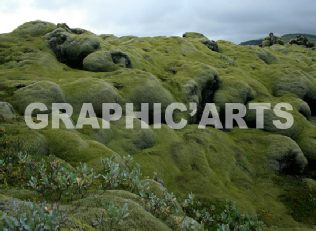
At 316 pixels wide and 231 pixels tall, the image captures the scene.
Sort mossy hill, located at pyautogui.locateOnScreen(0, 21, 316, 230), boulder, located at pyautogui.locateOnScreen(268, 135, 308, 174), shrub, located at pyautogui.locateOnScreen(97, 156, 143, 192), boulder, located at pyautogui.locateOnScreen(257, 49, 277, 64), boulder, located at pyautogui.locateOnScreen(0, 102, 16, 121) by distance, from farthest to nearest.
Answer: boulder, located at pyautogui.locateOnScreen(257, 49, 277, 64), boulder, located at pyautogui.locateOnScreen(268, 135, 308, 174), mossy hill, located at pyautogui.locateOnScreen(0, 21, 316, 230), boulder, located at pyautogui.locateOnScreen(0, 102, 16, 121), shrub, located at pyautogui.locateOnScreen(97, 156, 143, 192)

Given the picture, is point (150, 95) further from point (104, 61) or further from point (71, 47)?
point (71, 47)

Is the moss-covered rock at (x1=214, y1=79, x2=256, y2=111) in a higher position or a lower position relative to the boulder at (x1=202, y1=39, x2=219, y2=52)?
lower

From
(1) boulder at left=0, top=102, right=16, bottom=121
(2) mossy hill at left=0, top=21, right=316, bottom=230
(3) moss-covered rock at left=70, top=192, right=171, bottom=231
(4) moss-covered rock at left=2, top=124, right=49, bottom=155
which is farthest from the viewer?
(2) mossy hill at left=0, top=21, right=316, bottom=230

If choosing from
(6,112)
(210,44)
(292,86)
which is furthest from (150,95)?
(210,44)

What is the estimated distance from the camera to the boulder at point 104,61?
296 ft

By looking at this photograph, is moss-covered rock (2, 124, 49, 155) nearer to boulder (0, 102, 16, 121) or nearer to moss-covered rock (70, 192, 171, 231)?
boulder (0, 102, 16, 121)

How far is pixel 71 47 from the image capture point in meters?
93.2

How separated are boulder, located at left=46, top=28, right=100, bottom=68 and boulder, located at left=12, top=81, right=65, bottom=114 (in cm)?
2636

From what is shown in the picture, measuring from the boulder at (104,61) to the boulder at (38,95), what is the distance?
2247 cm

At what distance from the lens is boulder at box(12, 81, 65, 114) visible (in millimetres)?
63719

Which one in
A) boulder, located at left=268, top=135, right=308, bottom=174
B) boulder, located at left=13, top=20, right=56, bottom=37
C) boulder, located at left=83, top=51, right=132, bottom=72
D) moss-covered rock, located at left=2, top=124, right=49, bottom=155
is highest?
boulder, located at left=13, top=20, right=56, bottom=37

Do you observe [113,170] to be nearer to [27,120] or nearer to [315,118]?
[27,120]

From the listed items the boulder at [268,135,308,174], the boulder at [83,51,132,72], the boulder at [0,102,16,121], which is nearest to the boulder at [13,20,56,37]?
the boulder at [83,51,132,72]

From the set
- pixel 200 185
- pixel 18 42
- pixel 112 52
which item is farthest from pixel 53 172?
pixel 18 42
